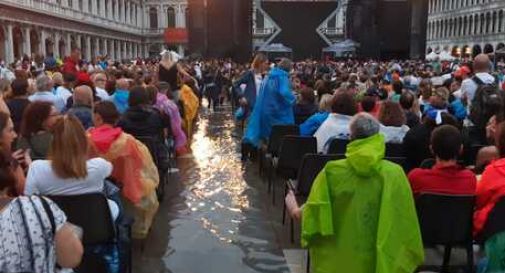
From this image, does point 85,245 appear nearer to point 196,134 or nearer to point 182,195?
point 182,195

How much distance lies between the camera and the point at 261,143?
9500mm

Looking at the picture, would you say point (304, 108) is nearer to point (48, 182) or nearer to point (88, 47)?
point (48, 182)

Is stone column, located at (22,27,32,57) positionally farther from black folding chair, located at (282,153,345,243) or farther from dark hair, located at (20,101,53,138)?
black folding chair, located at (282,153,345,243)

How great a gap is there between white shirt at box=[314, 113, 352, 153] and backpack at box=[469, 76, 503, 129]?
1611mm

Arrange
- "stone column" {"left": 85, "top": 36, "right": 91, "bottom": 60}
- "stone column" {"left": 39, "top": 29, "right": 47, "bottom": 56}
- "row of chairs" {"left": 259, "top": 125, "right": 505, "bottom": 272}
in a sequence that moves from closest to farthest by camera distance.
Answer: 1. "row of chairs" {"left": 259, "top": 125, "right": 505, "bottom": 272}
2. "stone column" {"left": 39, "top": 29, "right": 47, "bottom": 56}
3. "stone column" {"left": 85, "top": 36, "right": 91, "bottom": 60}

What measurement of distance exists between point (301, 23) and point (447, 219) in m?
32.3

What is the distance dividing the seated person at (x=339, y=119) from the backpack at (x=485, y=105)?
153cm

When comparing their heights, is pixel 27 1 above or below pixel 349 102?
above

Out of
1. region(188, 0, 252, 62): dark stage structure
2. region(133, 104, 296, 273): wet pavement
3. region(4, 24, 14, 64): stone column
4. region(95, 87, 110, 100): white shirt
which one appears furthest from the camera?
region(4, 24, 14, 64): stone column

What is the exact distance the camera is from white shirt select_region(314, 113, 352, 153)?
653 cm

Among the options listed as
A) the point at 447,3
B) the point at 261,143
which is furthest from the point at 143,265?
the point at 447,3

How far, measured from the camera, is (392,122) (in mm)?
6352

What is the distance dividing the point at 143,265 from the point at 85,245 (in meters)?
1.30

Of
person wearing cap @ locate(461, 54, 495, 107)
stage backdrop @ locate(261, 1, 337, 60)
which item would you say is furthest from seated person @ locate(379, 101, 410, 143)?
stage backdrop @ locate(261, 1, 337, 60)
